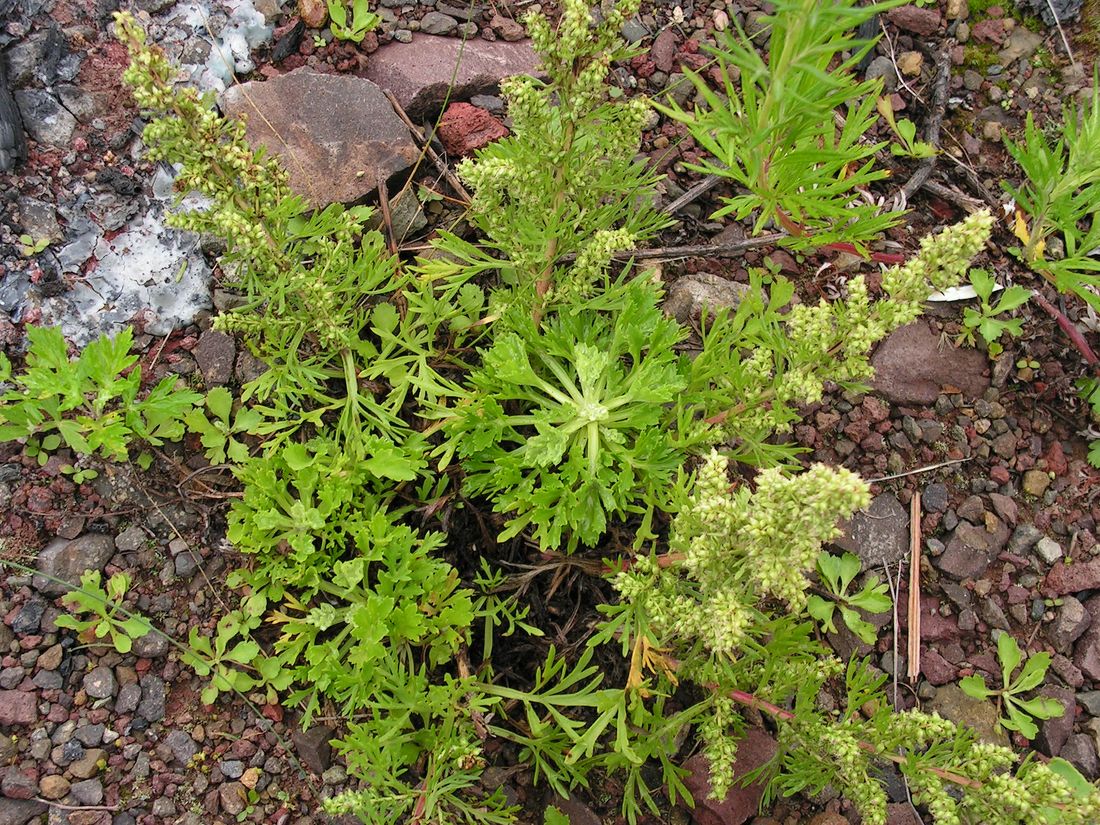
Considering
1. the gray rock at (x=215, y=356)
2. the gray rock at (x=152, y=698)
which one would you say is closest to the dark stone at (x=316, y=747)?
the gray rock at (x=152, y=698)

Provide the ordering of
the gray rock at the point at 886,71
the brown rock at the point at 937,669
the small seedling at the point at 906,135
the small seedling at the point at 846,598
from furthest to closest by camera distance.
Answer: the gray rock at the point at 886,71 < the small seedling at the point at 906,135 < the brown rock at the point at 937,669 < the small seedling at the point at 846,598

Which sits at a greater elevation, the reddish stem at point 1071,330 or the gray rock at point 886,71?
the gray rock at point 886,71

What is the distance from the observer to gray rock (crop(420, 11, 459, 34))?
473cm

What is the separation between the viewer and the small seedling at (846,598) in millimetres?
3951

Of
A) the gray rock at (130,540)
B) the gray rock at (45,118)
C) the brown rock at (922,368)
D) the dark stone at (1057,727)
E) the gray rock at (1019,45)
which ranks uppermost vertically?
the gray rock at (1019,45)

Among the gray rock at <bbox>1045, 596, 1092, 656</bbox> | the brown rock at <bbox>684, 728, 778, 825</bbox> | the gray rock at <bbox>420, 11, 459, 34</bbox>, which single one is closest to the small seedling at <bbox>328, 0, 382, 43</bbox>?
the gray rock at <bbox>420, 11, 459, 34</bbox>

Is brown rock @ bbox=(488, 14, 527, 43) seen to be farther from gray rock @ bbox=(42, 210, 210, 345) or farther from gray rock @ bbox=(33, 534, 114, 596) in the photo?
gray rock @ bbox=(33, 534, 114, 596)

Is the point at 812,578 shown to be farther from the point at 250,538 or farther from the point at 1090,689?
the point at 250,538

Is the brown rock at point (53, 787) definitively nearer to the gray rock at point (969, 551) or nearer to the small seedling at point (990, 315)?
the gray rock at point (969, 551)

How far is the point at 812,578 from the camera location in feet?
13.9

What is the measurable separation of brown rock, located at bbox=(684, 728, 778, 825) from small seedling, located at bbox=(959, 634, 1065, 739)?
3.32 ft

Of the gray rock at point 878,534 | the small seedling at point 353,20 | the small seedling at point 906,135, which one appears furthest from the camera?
Result: the small seedling at point 906,135

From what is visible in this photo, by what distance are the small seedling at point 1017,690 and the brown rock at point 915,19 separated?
3221 millimetres

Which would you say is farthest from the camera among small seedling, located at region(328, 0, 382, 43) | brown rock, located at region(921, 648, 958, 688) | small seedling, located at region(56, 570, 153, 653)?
small seedling, located at region(328, 0, 382, 43)
